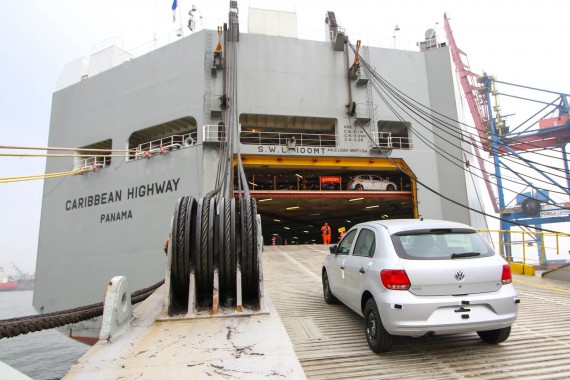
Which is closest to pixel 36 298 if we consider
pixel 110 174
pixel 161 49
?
pixel 110 174

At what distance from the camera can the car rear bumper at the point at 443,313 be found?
3568 millimetres

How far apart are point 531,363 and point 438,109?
14.9m

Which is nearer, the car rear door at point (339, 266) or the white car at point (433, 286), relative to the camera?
the white car at point (433, 286)

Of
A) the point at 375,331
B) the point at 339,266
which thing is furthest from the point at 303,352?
the point at 339,266

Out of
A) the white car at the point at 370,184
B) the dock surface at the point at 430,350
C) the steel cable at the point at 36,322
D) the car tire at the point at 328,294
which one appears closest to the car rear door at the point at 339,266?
the car tire at the point at 328,294

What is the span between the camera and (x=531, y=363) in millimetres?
3656

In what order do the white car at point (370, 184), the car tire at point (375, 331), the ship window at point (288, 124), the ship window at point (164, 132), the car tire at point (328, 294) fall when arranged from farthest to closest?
the white car at point (370, 184) < the ship window at point (288, 124) < the ship window at point (164, 132) < the car tire at point (328, 294) < the car tire at point (375, 331)

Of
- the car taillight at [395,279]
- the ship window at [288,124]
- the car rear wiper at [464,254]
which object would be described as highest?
the ship window at [288,124]

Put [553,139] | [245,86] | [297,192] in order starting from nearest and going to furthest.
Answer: [245,86] → [297,192] → [553,139]

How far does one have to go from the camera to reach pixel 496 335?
13.4 ft

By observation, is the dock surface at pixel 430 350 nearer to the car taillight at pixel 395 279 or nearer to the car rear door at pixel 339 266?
the car rear door at pixel 339 266

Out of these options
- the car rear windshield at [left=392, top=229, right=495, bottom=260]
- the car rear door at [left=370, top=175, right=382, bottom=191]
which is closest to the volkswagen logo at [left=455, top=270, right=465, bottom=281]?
the car rear windshield at [left=392, top=229, right=495, bottom=260]

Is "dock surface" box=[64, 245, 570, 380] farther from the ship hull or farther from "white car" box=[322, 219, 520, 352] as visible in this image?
the ship hull

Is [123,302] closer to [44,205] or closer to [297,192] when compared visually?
[297,192]
